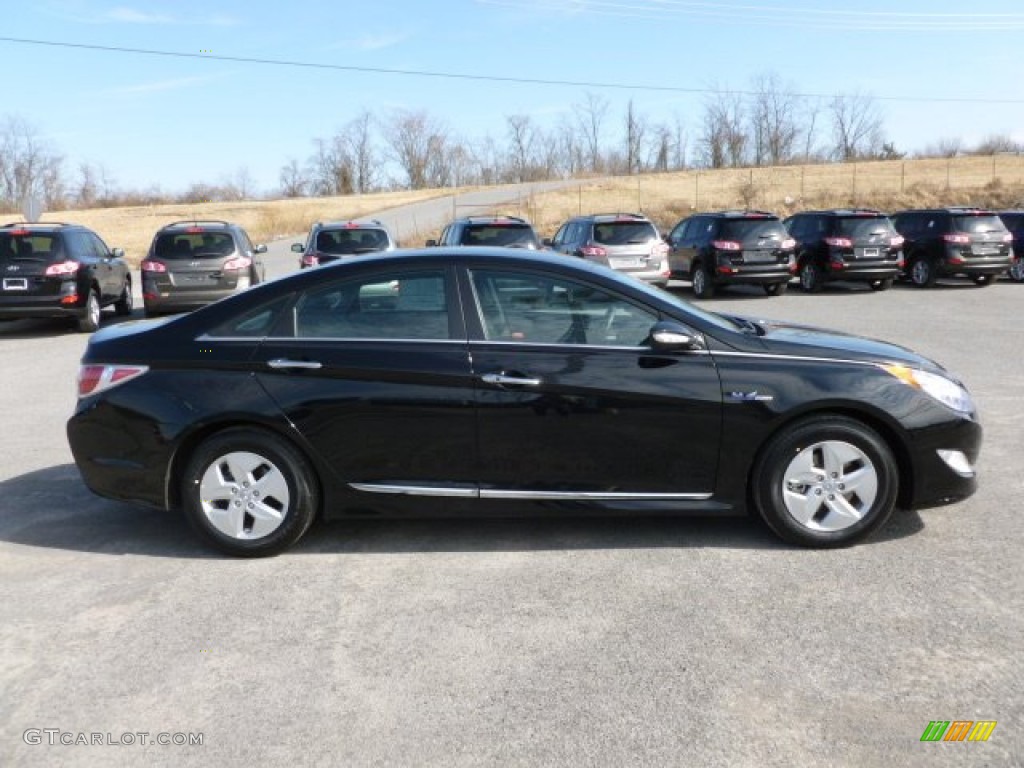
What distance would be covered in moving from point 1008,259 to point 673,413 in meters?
17.4

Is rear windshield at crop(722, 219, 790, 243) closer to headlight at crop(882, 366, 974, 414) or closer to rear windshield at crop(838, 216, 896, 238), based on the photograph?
rear windshield at crop(838, 216, 896, 238)

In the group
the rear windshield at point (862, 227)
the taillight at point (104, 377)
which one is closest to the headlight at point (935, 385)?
the taillight at point (104, 377)

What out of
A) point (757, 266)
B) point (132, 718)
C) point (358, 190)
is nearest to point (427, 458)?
point (132, 718)

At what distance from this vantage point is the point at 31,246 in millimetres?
13453

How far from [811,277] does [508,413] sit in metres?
15.8

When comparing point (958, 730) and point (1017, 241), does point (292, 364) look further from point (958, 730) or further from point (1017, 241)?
point (1017, 241)

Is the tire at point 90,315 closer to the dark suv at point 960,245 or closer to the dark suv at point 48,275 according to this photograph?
the dark suv at point 48,275

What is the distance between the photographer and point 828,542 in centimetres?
455

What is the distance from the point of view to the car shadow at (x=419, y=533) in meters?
4.73

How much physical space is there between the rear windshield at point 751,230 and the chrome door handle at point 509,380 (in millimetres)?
13836

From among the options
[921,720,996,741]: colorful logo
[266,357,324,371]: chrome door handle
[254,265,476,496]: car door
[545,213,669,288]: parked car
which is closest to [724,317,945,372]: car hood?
[254,265,476,496]: car door

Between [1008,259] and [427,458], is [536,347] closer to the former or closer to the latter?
[427,458]

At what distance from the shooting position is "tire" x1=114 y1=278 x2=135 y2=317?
16148 mm

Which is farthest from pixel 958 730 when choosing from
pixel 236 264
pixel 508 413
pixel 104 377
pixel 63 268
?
pixel 236 264
